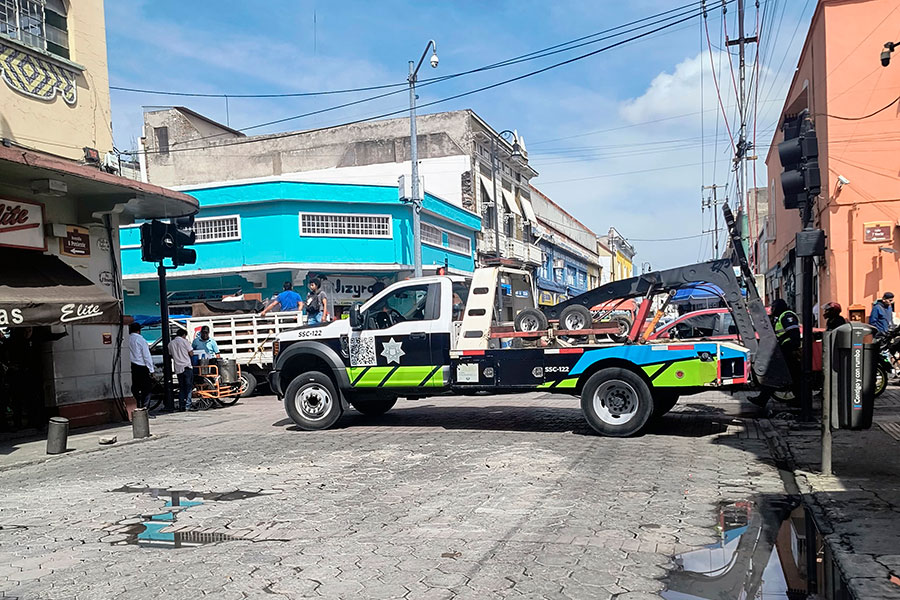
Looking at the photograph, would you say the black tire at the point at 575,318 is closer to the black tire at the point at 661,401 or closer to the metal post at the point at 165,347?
the black tire at the point at 661,401

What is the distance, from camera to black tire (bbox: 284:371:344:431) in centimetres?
1102

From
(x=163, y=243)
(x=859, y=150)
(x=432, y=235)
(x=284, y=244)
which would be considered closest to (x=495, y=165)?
(x=432, y=235)

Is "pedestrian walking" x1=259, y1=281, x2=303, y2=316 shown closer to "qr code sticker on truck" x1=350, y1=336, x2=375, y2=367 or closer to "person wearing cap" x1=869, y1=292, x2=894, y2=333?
"qr code sticker on truck" x1=350, y1=336, x2=375, y2=367

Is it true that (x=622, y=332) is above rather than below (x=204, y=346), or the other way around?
above

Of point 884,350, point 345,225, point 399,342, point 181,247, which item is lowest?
point 884,350

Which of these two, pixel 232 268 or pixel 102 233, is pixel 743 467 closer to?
pixel 102 233

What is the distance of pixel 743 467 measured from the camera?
750 cm

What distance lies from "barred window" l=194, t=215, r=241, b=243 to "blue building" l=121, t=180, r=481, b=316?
4 cm

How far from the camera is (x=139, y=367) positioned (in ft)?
49.1

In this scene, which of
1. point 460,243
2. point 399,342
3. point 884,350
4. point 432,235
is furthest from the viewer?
point 460,243

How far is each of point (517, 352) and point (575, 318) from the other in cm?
91

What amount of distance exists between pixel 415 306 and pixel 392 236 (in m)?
17.3

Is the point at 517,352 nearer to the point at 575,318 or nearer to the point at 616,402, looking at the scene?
the point at 575,318

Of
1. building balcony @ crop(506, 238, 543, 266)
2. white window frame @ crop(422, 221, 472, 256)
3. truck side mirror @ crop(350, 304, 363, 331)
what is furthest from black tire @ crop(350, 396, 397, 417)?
building balcony @ crop(506, 238, 543, 266)
